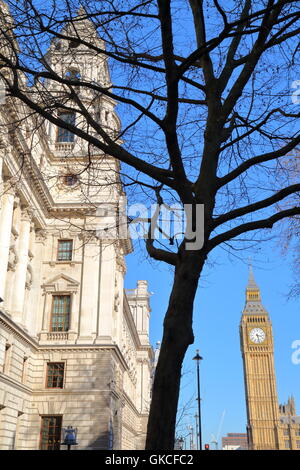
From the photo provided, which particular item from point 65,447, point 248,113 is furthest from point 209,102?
point 65,447

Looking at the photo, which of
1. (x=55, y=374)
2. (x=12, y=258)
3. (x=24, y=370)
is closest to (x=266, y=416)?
(x=55, y=374)

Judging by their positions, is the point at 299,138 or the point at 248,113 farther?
the point at 248,113

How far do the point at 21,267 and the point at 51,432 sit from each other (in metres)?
11.5

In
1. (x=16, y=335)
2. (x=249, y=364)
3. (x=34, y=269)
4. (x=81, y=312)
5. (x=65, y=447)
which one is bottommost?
(x=65, y=447)

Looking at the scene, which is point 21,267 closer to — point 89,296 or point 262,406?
point 89,296

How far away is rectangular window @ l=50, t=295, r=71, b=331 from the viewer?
39406mm

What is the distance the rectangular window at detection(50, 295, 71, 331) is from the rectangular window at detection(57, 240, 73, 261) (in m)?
3.06

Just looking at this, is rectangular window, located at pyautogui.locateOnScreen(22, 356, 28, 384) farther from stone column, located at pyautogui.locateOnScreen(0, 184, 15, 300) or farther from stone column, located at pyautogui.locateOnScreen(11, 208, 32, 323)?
stone column, located at pyautogui.locateOnScreen(0, 184, 15, 300)

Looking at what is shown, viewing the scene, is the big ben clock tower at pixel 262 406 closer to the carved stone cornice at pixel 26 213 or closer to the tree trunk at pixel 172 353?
the carved stone cornice at pixel 26 213

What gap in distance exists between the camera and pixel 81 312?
3947 cm

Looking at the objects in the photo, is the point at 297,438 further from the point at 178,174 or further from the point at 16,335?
the point at 178,174

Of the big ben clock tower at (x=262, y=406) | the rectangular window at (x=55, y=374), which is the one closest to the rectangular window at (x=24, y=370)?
the rectangular window at (x=55, y=374)

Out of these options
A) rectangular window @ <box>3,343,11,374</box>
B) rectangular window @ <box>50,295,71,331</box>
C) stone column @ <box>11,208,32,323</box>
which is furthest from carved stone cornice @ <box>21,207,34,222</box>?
rectangular window @ <box>3,343,11,374</box>

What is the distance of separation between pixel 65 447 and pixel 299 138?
32.7 metres
